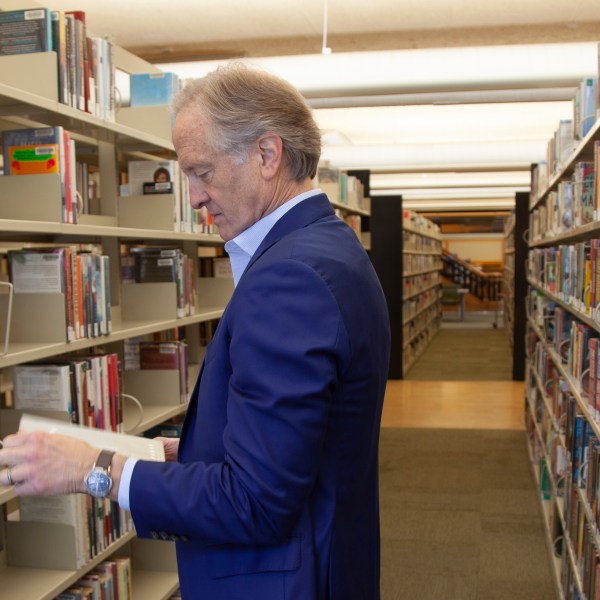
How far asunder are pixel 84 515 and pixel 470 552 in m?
2.41

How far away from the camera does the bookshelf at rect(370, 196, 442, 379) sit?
32.1ft

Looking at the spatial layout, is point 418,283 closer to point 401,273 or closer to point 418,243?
point 418,243

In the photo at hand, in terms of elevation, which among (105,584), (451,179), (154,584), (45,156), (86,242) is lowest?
(154,584)

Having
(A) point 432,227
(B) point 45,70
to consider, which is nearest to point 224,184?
(B) point 45,70

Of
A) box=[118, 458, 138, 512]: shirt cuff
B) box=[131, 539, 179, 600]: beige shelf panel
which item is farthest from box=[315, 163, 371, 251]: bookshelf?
box=[118, 458, 138, 512]: shirt cuff

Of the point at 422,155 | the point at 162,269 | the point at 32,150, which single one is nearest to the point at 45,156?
the point at 32,150

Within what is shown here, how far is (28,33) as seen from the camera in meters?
2.38

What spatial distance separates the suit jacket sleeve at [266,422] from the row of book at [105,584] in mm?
1599

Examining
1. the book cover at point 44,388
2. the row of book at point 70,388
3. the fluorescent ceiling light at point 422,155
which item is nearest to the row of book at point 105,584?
the row of book at point 70,388

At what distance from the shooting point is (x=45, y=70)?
2.34 metres

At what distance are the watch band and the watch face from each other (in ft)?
0.03

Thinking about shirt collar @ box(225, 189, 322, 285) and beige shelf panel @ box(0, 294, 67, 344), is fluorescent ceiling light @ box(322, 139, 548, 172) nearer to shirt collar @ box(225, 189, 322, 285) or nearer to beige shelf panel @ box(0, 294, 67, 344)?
beige shelf panel @ box(0, 294, 67, 344)

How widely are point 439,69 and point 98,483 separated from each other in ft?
12.9

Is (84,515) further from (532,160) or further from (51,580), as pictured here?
(532,160)
